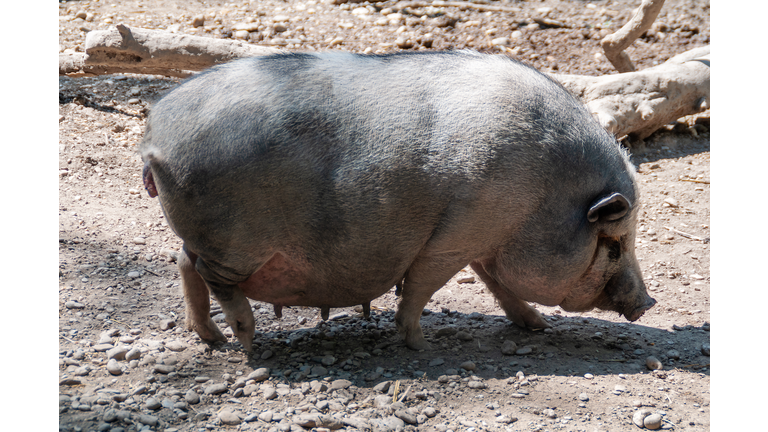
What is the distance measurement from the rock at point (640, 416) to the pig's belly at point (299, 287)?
1.39 meters

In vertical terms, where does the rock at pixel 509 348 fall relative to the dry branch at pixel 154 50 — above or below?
below

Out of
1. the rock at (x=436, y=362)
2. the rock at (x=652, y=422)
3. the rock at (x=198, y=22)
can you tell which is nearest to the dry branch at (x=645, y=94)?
the rock at (x=436, y=362)

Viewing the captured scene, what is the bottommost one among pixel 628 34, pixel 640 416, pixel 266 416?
pixel 266 416

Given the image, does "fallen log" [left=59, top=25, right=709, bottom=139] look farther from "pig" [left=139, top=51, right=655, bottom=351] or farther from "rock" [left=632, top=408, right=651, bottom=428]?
"rock" [left=632, top=408, right=651, bottom=428]

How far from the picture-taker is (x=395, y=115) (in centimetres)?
311

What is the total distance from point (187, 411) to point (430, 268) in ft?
4.67

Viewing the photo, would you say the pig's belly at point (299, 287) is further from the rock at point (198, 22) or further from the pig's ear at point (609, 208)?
the rock at point (198, 22)

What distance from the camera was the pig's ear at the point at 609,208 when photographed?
3281 millimetres

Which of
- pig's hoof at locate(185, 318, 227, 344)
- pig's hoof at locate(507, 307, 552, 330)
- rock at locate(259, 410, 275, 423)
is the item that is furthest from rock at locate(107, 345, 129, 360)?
pig's hoof at locate(507, 307, 552, 330)

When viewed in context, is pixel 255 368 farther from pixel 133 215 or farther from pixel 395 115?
pixel 133 215

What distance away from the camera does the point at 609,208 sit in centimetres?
338

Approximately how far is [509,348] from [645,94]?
161 inches

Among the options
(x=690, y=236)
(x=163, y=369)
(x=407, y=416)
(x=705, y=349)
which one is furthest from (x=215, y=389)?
(x=690, y=236)

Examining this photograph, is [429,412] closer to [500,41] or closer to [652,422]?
[652,422]
